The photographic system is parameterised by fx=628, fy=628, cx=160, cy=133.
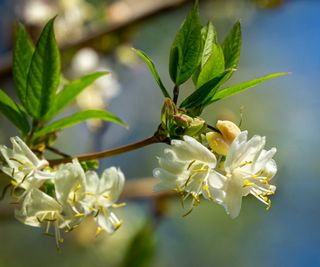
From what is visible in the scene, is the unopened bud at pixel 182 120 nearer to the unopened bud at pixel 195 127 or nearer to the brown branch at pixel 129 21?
the unopened bud at pixel 195 127

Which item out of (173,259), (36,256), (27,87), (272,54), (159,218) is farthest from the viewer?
(272,54)

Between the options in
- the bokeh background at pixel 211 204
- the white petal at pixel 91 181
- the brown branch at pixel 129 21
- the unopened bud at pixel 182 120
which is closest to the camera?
the unopened bud at pixel 182 120

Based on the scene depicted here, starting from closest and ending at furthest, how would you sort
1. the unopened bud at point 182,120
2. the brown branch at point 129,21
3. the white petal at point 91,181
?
1. the unopened bud at point 182,120
2. the white petal at point 91,181
3. the brown branch at point 129,21

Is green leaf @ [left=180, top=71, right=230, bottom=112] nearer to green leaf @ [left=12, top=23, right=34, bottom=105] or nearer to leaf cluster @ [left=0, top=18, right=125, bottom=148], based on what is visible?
leaf cluster @ [left=0, top=18, right=125, bottom=148]

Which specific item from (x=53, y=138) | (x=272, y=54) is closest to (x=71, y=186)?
(x=53, y=138)

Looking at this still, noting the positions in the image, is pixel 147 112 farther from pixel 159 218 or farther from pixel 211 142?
pixel 211 142

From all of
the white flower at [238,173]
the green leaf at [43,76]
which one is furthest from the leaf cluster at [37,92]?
the white flower at [238,173]

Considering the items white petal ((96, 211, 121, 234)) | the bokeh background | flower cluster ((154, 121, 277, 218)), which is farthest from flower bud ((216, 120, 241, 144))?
the bokeh background
